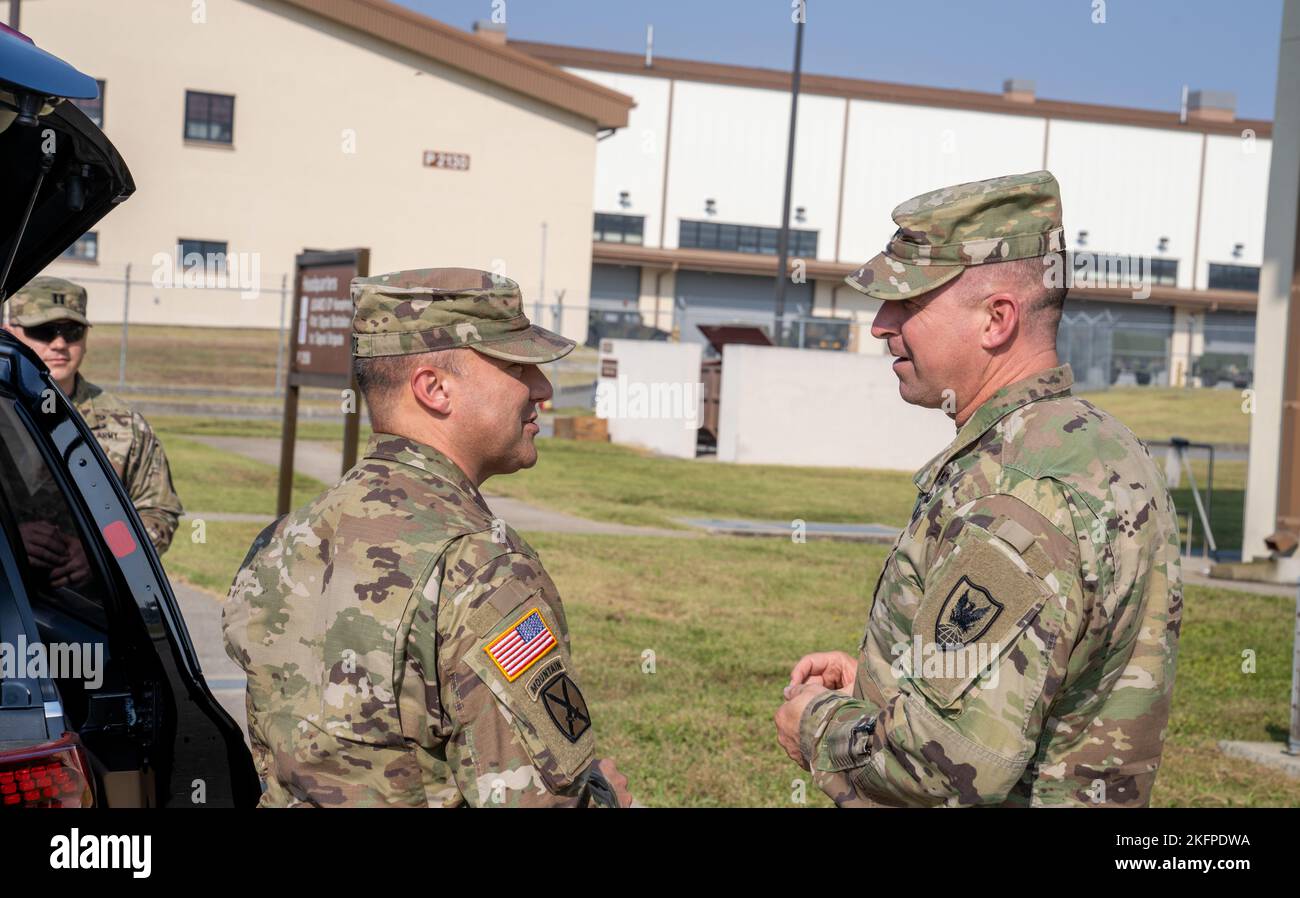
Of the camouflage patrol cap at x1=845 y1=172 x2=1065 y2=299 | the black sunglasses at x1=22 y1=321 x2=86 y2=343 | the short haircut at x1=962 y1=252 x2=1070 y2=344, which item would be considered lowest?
the black sunglasses at x1=22 y1=321 x2=86 y2=343

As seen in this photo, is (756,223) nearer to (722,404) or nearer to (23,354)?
(722,404)

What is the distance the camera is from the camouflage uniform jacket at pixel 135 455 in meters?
5.77

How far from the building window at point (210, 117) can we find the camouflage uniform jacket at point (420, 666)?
38.4m

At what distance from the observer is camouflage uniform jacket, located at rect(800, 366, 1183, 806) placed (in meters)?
2.38

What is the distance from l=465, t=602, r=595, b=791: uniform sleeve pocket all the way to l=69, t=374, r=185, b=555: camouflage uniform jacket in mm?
3716

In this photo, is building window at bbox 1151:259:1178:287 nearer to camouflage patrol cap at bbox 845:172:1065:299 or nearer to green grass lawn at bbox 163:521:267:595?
green grass lawn at bbox 163:521:267:595

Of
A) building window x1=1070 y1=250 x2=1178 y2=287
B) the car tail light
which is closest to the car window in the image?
the car tail light

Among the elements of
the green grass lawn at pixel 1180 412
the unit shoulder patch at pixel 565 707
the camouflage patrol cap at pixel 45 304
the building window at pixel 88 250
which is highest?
the building window at pixel 88 250

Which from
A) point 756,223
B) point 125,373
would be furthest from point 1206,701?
point 756,223

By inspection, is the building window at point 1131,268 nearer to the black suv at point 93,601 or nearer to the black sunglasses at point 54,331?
the black sunglasses at point 54,331

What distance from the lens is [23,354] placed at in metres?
3.06

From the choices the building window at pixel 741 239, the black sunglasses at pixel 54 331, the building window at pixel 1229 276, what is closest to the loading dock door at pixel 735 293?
the building window at pixel 741 239

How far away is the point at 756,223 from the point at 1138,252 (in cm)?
1577

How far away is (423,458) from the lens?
2.73 meters
